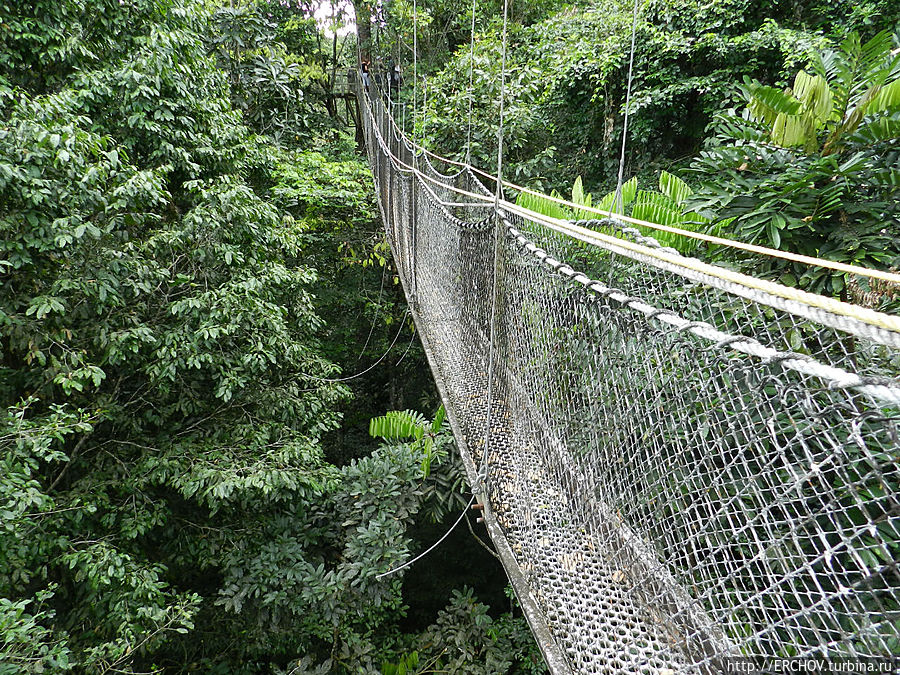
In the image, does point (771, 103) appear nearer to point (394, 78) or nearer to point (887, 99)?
point (887, 99)

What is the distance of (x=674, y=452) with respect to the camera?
953 mm

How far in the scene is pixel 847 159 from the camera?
1.52 m

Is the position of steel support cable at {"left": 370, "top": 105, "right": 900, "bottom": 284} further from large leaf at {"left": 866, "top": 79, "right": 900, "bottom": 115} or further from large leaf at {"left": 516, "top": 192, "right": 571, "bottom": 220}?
large leaf at {"left": 866, "top": 79, "right": 900, "bottom": 115}

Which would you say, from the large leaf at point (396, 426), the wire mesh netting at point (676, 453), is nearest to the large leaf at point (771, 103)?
the wire mesh netting at point (676, 453)

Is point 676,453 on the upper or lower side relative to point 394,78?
lower

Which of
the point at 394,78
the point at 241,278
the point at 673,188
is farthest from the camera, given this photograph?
the point at 394,78

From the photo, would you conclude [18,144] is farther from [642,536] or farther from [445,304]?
[642,536]

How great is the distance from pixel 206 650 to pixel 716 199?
4093 mm

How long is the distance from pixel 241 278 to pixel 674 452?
273 centimetres

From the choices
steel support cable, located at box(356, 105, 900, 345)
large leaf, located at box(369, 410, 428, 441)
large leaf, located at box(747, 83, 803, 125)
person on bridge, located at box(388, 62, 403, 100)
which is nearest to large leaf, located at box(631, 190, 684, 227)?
large leaf, located at box(747, 83, 803, 125)

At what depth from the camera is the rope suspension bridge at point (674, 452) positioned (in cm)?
63

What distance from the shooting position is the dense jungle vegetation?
5.50 feet

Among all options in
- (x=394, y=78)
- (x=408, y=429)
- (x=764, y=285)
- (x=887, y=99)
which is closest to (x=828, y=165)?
(x=887, y=99)

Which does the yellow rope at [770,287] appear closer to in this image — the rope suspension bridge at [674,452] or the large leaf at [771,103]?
the rope suspension bridge at [674,452]
